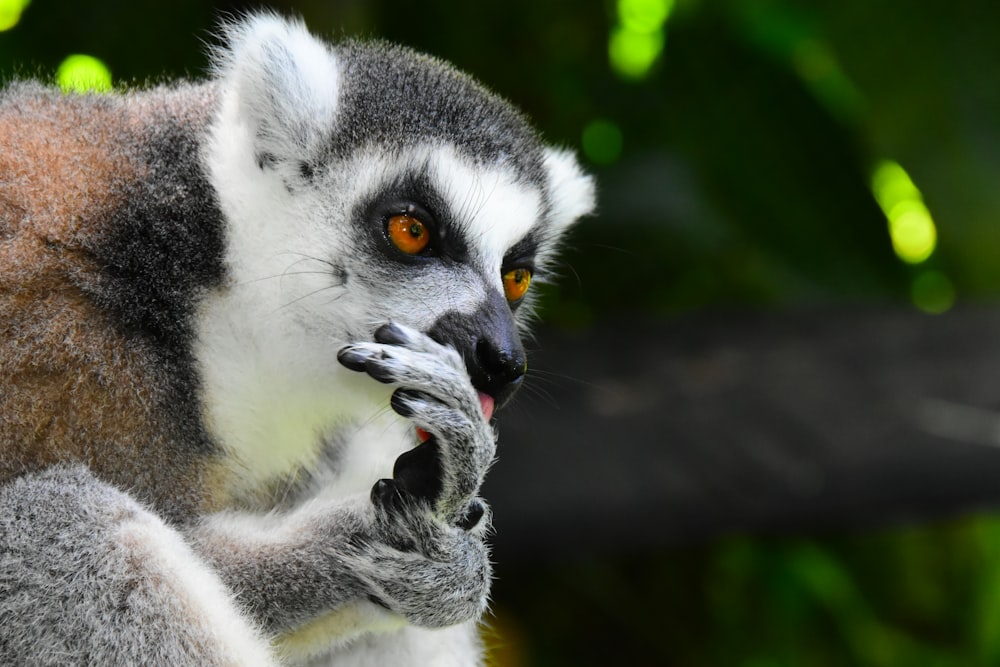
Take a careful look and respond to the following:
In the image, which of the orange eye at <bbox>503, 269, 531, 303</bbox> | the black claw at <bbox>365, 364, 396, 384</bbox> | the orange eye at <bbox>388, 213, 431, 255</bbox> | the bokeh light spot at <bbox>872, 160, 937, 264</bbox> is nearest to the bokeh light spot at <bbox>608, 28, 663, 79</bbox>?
the bokeh light spot at <bbox>872, 160, 937, 264</bbox>

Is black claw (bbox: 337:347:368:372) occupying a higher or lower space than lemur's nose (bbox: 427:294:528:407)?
lower

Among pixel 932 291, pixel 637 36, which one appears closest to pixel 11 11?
pixel 637 36

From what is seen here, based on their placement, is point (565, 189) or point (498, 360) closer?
point (498, 360)

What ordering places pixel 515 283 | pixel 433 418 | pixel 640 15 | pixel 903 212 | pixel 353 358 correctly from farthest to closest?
1. pixel 903 212
2. pixel 640 15
3. pixel 515 283
4. pixel 433 418
5. pixel 353 358

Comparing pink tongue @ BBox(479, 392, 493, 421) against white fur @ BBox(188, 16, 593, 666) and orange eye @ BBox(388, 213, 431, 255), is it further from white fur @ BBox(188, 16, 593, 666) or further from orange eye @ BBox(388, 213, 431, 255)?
orange eye @ BBox(388, 213, 431, 255)

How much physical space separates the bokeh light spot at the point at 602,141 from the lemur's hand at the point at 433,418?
2.87 metres

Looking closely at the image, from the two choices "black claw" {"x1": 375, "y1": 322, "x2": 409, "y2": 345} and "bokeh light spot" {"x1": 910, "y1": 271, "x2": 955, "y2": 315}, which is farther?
"bokeh light spot" {"x1": 910, "y1": 271, "x2": 955, "y2": 315}

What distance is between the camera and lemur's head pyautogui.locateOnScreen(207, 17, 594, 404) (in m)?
2.17

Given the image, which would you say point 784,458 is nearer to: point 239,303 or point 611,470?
point 611,470

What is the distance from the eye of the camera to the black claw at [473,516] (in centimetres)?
219

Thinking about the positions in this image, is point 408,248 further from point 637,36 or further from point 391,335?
point 637,36

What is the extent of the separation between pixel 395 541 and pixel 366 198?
0.73m

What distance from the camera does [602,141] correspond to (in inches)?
195

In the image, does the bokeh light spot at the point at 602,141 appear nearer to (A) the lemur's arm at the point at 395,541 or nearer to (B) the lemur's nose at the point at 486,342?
(B) the lemur's nose at the point at 486,342
